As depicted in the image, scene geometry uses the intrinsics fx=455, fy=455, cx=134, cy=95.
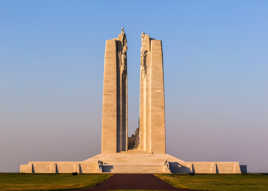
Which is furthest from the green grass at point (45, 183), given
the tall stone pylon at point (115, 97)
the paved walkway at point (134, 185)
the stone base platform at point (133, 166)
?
the tall stone pylon at point (115, 97)

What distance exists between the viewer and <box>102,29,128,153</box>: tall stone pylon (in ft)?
182

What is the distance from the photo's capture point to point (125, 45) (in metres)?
57.3

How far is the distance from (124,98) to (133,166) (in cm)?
1312

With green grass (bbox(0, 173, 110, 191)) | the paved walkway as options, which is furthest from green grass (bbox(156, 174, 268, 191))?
green grass (bbox(0, 173, 110, 191))

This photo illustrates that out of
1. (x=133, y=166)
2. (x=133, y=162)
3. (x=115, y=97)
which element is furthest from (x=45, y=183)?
(x=115, y=97)

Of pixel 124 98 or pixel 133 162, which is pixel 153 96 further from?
pixel 133 162

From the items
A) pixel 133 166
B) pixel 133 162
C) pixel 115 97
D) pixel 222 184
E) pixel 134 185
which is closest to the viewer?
pixel 134 185

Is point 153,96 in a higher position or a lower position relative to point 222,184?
higher

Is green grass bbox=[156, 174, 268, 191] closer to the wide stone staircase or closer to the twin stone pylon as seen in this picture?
the wide stone staircase

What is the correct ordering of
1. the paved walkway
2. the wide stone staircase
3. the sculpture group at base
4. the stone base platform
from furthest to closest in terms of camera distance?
the sculpture group at base, the stone base platform, the wide stone staircase, the paved walkway

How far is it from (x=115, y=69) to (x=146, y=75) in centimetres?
426

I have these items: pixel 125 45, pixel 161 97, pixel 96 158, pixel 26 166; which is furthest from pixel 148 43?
pixel 26 166

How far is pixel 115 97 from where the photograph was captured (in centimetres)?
5584

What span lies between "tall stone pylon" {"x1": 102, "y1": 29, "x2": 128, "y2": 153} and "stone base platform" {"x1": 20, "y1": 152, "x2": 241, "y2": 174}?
6.43 m
